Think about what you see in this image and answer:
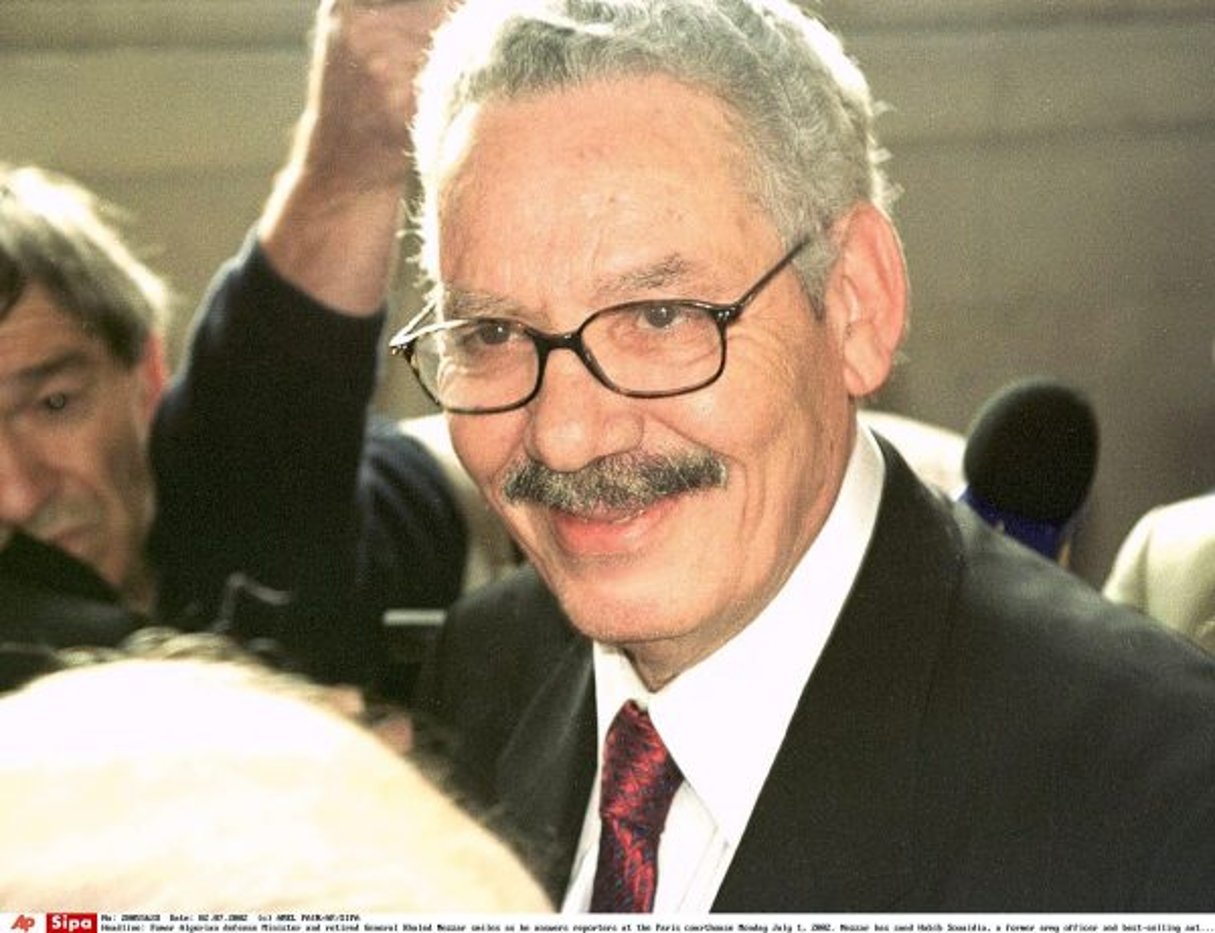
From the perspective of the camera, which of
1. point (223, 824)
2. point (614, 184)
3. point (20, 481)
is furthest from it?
point (20, 481)

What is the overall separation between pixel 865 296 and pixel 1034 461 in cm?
17

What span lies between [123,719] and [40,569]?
53 cm

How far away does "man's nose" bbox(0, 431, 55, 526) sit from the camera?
1.31 meters

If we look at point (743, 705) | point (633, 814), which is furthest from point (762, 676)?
point (633, 814)

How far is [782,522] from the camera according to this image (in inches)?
45.8

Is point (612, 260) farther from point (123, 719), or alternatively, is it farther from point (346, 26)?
→ point (123, 719)

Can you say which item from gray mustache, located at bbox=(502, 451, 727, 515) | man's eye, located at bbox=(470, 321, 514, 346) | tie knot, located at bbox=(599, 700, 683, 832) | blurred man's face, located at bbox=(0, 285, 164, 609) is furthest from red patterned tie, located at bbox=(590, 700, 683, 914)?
blurred man's face, located at bbox=(0, 285, 164, 609)

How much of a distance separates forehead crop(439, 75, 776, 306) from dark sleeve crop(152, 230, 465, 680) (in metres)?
0.24

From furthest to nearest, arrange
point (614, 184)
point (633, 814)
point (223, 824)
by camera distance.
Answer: point (633, 814) < point (614, 184) < point (223, 824)

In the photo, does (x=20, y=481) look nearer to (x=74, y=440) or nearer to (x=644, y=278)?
(x=74, y=440)

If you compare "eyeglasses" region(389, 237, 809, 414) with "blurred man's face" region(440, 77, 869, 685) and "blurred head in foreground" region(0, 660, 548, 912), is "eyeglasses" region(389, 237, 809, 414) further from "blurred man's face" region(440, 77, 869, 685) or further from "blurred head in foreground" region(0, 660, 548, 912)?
"blurred head in foreground" region(0, 660, 548, 912)

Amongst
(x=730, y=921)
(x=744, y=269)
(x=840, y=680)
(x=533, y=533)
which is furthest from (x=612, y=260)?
(x=730, y=921)

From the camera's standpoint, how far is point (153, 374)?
1.34m

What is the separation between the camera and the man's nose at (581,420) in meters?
1.13
